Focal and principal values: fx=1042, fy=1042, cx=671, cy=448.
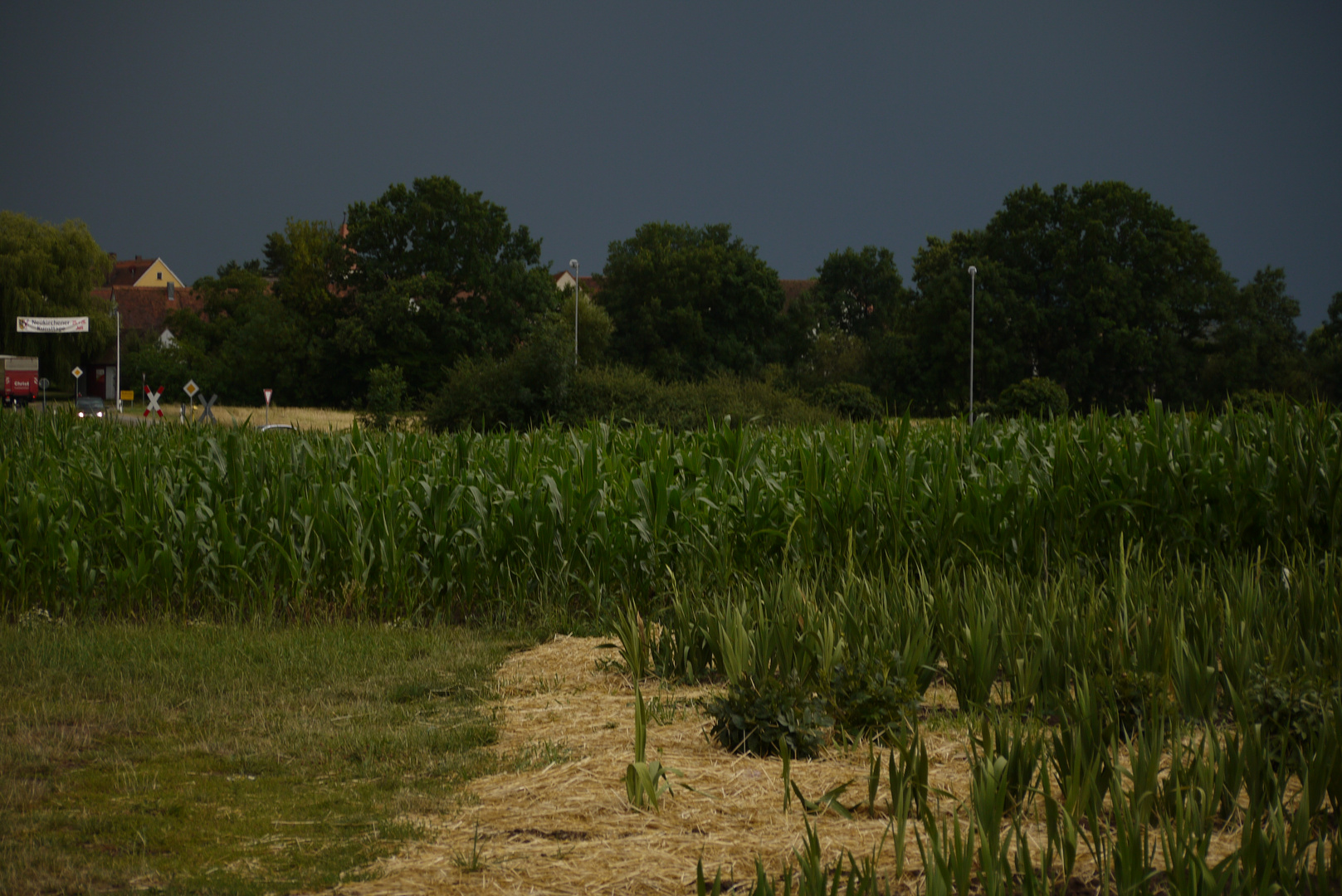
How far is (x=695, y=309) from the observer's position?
72938 mm

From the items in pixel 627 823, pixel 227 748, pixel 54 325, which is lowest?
pixel 227 748

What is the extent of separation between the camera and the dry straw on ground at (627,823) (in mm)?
2996

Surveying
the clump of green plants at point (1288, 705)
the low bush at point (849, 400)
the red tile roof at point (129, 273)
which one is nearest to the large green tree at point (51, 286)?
the low bush at point (849, 400)

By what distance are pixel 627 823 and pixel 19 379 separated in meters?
57.9

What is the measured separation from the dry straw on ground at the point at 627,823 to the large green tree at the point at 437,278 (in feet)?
186

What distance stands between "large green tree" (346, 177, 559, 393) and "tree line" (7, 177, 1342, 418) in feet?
0.37

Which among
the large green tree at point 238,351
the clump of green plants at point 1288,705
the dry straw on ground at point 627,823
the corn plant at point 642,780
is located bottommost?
the dry straw on ground at point 627,823

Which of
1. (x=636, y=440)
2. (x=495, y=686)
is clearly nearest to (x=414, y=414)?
(x=636, y=440)

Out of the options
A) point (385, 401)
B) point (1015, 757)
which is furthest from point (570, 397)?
point (1015, 757)

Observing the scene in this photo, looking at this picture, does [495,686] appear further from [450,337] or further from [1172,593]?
[450,337]

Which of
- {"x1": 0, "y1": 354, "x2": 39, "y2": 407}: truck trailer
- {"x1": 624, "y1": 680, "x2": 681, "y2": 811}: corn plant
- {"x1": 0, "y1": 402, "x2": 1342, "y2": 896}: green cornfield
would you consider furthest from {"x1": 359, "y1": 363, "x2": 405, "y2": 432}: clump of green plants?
{"x1": 624, "y1": 680, "x2": 681, "y2": 811}: corn plant

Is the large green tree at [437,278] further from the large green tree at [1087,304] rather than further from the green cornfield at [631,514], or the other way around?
the green cornfield at [631,514]

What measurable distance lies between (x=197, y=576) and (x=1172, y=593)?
647 centimetres

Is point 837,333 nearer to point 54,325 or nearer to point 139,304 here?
point 54,325
